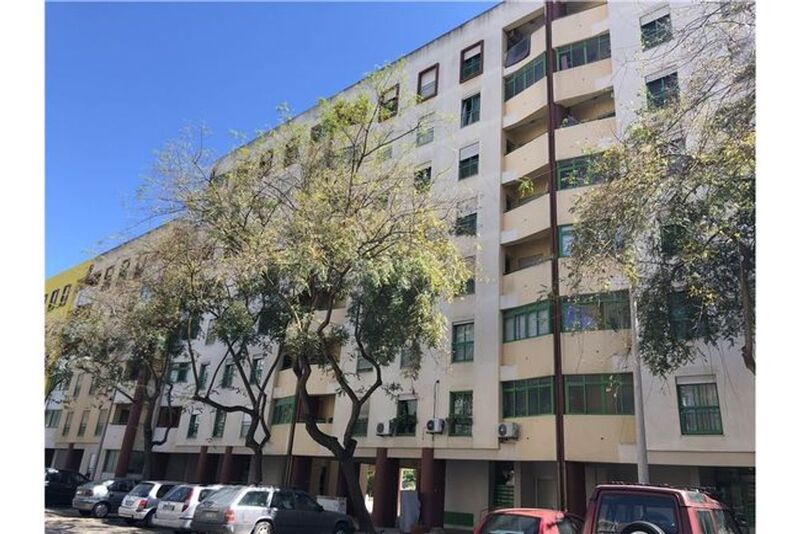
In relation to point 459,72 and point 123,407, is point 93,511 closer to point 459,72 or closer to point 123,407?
point 123,407

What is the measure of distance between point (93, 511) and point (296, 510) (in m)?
11.9

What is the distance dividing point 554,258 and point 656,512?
1343cm

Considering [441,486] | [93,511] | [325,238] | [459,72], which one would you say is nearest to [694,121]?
[325,238]

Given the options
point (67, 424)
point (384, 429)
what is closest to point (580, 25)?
point (384, 429)

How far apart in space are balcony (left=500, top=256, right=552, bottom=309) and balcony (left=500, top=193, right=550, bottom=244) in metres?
1.24

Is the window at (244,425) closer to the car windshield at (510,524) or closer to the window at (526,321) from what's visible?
the window at (526,321)

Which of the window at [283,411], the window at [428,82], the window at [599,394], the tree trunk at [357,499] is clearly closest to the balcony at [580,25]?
the window at [428,82]

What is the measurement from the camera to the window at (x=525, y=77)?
24062 mm

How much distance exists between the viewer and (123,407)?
4056 cm

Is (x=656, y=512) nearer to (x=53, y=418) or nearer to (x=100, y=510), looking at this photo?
(x=100, y=510)

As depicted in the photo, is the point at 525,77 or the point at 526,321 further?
the point at 525,77

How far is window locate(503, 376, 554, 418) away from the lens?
19.6m

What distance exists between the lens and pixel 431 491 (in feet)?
70.1

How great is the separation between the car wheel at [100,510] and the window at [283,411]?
27.5 feet
